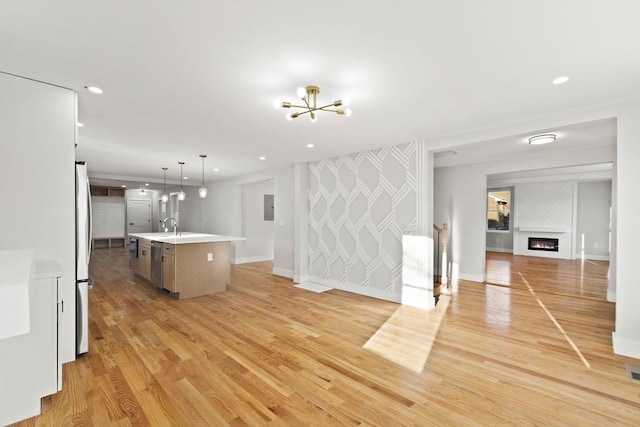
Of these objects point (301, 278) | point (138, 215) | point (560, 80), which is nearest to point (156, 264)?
point (301, 278)

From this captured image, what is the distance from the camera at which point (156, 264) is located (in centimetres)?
511

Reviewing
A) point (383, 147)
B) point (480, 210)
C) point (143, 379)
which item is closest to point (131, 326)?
point (143, 379)

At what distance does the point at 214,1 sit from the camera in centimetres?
155

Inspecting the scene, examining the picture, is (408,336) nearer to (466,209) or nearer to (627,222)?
(627,222)

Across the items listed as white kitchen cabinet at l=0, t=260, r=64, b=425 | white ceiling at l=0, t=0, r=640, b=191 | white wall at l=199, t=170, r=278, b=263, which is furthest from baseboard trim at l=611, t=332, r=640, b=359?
white wall at l=199, t=170, r=278, b=263

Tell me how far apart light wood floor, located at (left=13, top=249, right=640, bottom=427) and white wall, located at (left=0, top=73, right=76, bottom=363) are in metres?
0.68

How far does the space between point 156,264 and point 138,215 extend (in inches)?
327

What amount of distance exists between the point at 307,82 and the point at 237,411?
2599mm

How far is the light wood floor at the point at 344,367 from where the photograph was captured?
1.95m

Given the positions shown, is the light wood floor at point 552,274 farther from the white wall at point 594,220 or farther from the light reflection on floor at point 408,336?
the light reflection on floor at point 408,336

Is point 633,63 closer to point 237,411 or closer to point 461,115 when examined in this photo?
point 461,115

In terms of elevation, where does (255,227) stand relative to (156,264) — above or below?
above

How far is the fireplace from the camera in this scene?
30.3ft

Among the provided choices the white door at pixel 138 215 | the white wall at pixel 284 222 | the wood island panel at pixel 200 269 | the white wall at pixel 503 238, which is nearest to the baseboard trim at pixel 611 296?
the white wall at pixel 284 222
